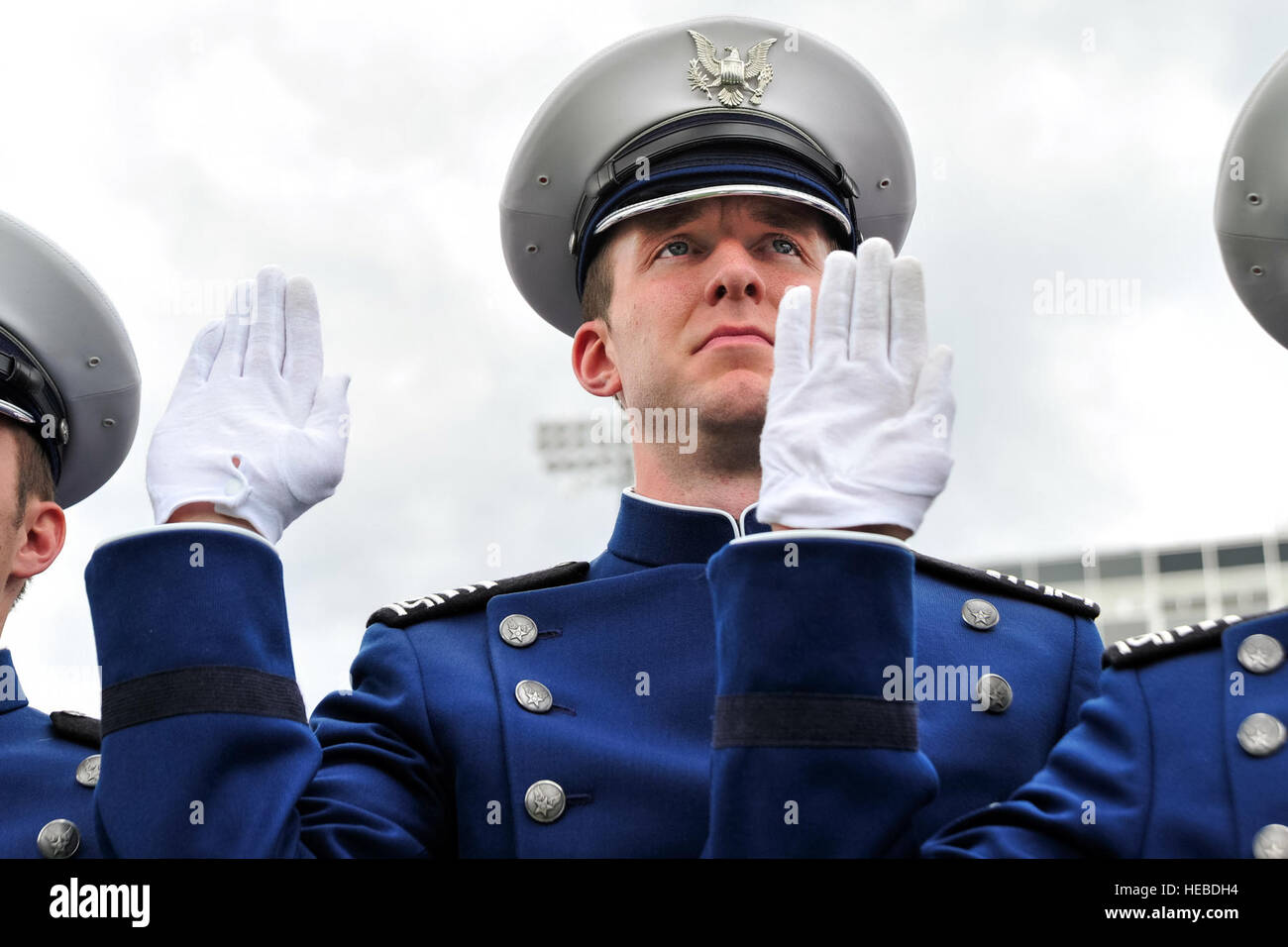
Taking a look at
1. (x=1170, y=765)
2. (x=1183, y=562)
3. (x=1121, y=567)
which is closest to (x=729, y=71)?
(x=1170, y=765)

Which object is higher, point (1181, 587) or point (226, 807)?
point (1181, 587)

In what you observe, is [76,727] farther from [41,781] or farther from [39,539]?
[39,539]

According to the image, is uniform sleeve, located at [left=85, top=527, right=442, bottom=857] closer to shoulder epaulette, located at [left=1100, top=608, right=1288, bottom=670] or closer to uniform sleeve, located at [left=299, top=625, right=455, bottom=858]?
uniform sleeve, located at [left=299, top=625, right=455, bottom=858]

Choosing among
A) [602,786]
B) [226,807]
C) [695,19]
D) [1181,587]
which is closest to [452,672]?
[602,786]

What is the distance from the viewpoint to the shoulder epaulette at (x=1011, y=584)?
3918mm

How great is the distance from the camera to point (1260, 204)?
360cm

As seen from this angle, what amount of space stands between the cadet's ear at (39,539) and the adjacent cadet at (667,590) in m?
1.10

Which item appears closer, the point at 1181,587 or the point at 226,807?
the point at 226,807

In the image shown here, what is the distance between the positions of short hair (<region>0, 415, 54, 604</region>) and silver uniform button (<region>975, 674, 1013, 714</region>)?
8.19 ft

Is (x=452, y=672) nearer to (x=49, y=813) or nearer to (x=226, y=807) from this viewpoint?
(x=226, y=807)

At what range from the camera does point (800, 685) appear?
113 inches

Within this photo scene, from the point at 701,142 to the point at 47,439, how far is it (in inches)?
77.0
